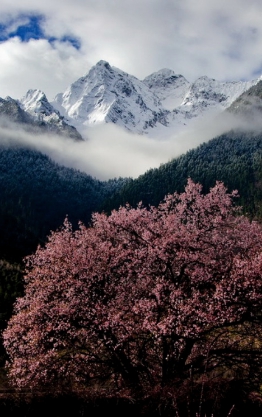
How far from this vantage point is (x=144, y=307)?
52.2ft

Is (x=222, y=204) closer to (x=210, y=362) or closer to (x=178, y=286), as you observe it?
(x=178, y=286)

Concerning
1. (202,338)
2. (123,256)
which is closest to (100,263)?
(123,256)

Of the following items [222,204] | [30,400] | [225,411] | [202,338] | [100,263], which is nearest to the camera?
[30,400]

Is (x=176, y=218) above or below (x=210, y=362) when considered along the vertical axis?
above

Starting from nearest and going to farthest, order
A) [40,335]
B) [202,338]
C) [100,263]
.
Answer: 1. [202,338]
2. [40,335]
3. [100,263]

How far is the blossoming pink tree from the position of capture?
611 inches

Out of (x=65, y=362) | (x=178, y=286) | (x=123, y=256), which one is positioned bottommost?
(x=65, y=362)

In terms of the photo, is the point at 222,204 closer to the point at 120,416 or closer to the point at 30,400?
the point at 120,416

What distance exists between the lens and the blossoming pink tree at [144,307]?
15508 millimetres

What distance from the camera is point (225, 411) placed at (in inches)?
533

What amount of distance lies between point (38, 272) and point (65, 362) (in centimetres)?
529

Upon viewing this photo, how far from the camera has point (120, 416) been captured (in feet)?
40.3

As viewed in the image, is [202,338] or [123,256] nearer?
[202,338]

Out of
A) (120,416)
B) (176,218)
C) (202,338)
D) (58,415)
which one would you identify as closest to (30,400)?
(58,415)
